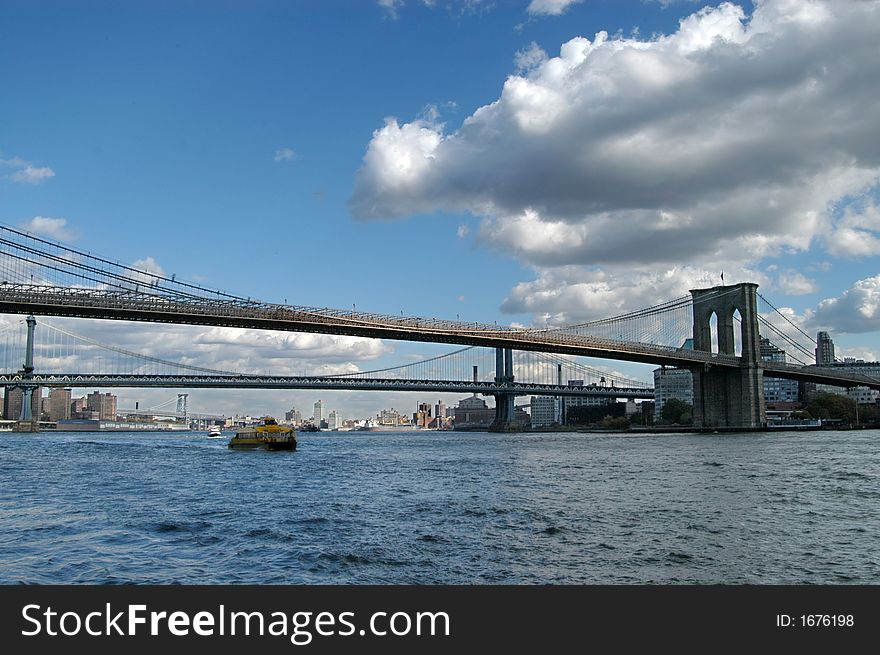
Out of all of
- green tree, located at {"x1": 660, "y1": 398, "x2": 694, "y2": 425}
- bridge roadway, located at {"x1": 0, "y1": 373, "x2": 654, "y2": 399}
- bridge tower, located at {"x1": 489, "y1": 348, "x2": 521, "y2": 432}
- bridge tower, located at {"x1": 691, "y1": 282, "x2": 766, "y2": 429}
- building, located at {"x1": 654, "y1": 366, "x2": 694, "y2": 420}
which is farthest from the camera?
building, located at {"x1": 654, "y1": 366, "x2": 694, "y2": 420}

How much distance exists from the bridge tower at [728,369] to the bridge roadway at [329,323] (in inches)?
66.6

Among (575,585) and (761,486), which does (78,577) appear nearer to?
(575,585)

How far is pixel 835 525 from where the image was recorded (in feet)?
49.8

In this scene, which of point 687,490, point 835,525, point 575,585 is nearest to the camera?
point 575,585

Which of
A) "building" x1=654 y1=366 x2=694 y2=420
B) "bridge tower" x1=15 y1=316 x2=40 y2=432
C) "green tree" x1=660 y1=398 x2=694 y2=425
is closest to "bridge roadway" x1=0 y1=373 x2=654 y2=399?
"bridge tower" x1=15 y1=316 x2=40 y2=432

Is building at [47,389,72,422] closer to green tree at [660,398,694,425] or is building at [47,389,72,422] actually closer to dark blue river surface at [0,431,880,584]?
green tree at [660,398,694,425]

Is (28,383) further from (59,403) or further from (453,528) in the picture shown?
(59,403)

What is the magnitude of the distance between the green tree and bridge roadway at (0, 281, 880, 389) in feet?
114

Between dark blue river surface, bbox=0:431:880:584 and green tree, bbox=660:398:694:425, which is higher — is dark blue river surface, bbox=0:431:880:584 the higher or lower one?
the lower one

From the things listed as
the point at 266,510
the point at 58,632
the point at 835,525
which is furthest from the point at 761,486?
the point at 58,632

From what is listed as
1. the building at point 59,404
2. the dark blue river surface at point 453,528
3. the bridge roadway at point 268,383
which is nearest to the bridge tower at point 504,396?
the bridge roadway at point 268,383

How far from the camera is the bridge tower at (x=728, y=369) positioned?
69.8 metres

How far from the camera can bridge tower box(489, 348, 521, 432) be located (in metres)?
101

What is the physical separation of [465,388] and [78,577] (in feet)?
276
